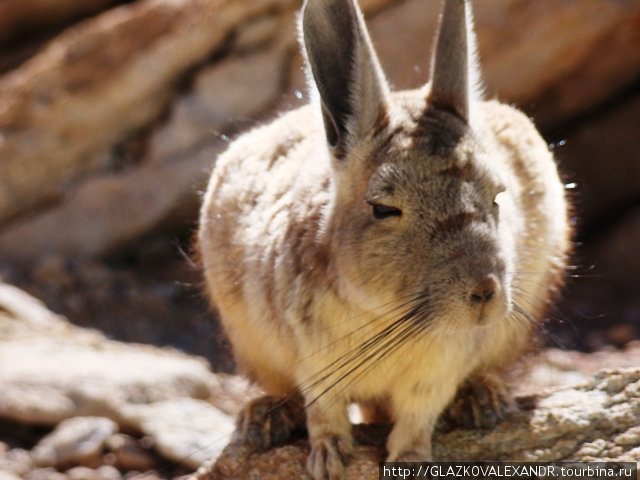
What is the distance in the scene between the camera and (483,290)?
343 centimetres

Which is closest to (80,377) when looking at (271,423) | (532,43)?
(271,423)

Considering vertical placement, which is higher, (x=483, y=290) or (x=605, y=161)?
(x=605, y=161)

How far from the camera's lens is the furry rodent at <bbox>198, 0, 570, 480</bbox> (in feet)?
11.8

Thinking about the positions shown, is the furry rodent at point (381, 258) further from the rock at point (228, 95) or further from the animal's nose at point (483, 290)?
the rock at point (228, 95)

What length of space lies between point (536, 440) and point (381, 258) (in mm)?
1213

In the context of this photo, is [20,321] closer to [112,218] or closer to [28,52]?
[112,218]

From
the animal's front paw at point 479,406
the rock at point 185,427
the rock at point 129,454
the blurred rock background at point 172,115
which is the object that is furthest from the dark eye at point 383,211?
the blurred rock background at point 172,115

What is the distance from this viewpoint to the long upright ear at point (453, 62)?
402cm

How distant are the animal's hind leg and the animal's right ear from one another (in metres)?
1.33

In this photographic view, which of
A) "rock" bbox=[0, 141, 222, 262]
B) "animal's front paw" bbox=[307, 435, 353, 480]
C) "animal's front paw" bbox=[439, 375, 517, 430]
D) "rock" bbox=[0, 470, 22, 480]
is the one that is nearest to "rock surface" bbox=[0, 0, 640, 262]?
"rock" bbox=[0, 141, 222, 262]

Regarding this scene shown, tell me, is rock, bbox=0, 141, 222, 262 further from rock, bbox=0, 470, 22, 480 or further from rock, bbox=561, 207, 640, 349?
rock, bbox=561, 207, 640, 349

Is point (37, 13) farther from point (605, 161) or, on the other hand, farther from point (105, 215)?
point (605, 161)

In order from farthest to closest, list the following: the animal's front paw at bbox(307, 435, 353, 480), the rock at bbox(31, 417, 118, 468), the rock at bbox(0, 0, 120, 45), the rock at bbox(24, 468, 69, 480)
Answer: the rock at bbox(0, 0, 120, 45) → the rock at bbox(31, 417, 118, 468) → the rock at bbox(24, 468, 69, 480) → the animal's front paw at bbox(307, 435, 353, 480)

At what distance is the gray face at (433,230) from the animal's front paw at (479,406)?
3.18 ft
